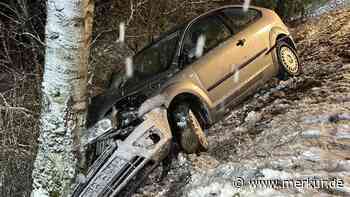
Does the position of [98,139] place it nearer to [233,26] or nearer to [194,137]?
[194,137]

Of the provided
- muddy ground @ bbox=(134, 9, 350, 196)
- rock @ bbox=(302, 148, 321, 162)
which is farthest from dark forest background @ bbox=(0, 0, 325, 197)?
rock @ bbox=(302, 148, 321, 162)

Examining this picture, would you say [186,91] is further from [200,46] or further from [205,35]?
[205,35]

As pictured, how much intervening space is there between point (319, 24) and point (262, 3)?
1757 millimetres

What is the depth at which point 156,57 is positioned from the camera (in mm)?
6844

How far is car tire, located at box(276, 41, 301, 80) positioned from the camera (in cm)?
743

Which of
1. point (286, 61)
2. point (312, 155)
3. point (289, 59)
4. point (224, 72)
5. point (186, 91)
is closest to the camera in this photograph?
Answer: point (312, 155)

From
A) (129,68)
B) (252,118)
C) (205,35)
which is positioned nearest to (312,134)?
(252,118)

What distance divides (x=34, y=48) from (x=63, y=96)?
11.9 ft

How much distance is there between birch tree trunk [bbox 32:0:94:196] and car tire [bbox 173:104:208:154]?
47.8 inches

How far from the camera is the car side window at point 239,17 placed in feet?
23.6

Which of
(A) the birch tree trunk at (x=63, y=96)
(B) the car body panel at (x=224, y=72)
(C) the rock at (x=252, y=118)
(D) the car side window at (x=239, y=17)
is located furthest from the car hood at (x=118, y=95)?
(D) the car side window at (x=239, y=17)

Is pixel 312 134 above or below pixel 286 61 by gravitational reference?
below

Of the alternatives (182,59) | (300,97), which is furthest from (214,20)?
(300,97)

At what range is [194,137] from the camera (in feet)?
19.2
